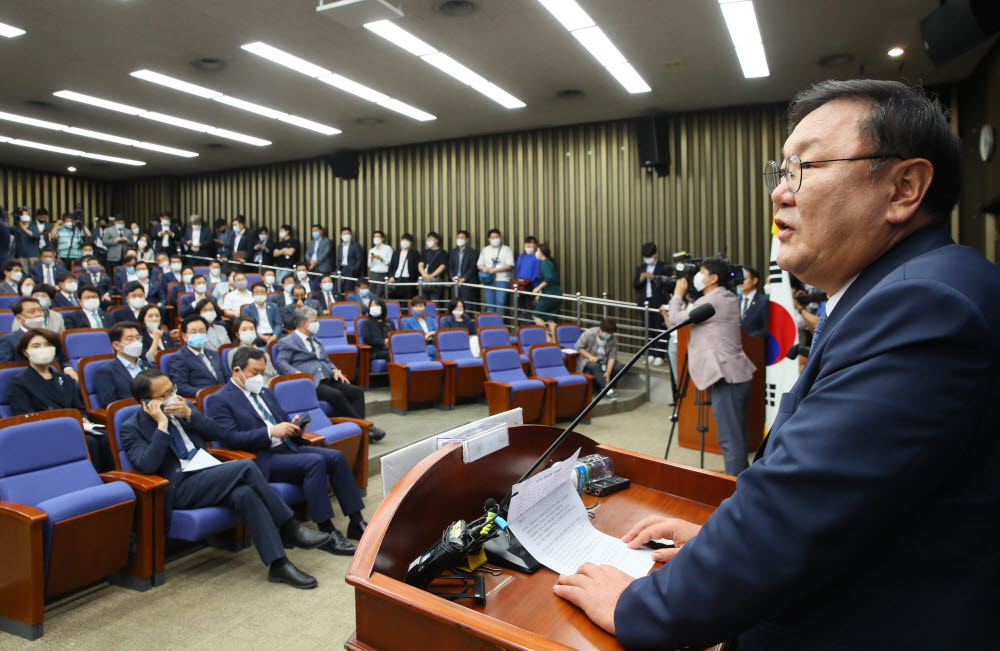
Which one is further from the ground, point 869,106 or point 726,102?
point 726,102

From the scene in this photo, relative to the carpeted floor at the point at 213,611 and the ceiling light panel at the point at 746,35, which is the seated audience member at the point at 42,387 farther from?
the ceiling light panel at the point at 746,35

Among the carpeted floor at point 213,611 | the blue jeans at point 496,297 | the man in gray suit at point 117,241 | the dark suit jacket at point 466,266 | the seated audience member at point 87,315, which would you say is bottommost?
the carpeted floor at point 213,611

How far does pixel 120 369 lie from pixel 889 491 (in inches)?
176

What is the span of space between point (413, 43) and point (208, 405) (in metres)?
4.50

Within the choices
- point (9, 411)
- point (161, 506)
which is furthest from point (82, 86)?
point (161, 506)

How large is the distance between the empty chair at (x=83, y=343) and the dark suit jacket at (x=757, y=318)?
4.88 meters

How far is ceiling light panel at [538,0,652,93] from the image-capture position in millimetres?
5730

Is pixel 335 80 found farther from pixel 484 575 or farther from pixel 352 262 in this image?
pixel 484 575

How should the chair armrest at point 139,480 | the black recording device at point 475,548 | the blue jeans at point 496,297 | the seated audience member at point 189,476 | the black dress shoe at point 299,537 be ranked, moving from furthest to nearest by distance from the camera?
the blue jeans at point 496,297, the black dress shoe at point 299,537, the seated audience member at point 189,476, the chair armrest at point 139,480, the black recording device at point 475,548

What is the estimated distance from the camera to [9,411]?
12.0ft

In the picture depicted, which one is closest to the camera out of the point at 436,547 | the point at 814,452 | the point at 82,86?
the point at 814,452

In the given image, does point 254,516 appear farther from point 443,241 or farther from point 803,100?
point 443,241

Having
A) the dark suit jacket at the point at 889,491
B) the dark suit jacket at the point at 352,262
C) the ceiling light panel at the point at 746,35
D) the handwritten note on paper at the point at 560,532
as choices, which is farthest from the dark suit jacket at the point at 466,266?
the dark suit jacket at the point at 889,491

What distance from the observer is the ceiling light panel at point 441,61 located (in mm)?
6209
